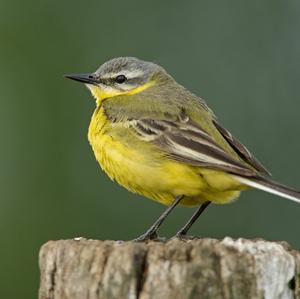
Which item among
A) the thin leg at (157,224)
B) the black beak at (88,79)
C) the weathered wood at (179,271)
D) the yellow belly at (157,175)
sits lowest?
the weathered wood at (179,271)

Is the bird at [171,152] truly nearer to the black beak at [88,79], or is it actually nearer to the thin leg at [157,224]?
the thin leg at [157,224]

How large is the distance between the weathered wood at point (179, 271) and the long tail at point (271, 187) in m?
1.29

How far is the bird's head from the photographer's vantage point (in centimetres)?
967

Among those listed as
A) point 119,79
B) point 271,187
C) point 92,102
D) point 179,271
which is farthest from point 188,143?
point 92,102

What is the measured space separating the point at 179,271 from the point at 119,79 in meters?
4.70

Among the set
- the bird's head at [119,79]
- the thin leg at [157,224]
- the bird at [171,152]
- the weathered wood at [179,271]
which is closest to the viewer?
the weathered wood at [179,271]

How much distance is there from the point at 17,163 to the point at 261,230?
3.59 meters

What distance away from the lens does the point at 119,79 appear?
31.9 feet

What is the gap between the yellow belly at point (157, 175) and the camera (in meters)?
7.86

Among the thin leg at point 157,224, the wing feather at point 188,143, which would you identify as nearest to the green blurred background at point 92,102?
the thin leg at point 157,224

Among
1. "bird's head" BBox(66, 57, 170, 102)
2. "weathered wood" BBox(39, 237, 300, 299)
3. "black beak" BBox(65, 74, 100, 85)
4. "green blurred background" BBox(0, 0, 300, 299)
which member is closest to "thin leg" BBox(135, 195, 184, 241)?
"bird's head" BBox(66, 57, 170, 102)

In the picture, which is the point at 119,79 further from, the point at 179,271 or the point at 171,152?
the point at 179,271

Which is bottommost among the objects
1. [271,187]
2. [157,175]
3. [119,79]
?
[271,187]

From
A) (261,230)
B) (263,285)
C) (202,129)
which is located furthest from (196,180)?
(261,230)
